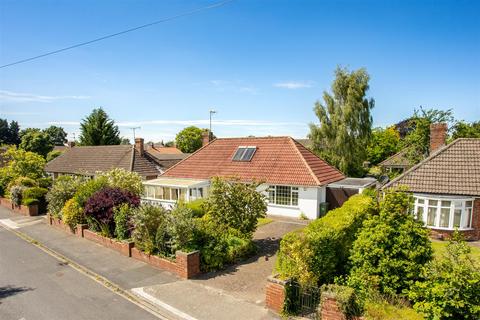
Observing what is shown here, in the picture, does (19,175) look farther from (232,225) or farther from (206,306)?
(206,306)

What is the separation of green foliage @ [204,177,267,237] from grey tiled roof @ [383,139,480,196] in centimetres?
892

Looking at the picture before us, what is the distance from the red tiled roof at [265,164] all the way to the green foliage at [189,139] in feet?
190

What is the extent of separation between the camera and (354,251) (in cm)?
927

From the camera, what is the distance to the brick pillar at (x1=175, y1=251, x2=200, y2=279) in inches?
455

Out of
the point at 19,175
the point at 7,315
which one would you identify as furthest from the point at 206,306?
the point at 19,175

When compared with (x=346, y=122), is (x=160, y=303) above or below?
below

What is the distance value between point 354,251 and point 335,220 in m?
1.72

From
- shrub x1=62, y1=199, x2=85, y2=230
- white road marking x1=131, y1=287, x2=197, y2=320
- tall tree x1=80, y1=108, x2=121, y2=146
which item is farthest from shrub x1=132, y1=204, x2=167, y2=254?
tall tree x1=80, y1=108, x2=121, y2=146

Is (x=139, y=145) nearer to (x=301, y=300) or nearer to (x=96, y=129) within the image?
(x=96, y=129)

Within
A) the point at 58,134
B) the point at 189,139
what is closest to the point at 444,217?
the point at 189,139

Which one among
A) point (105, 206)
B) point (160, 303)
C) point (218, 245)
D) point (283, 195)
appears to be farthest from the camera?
point (283, 195)

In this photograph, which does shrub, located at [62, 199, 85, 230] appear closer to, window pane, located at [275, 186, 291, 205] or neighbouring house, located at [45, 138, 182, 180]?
neighbouring house, located at [45, 138, 182, 180]

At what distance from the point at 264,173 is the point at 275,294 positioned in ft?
48.9

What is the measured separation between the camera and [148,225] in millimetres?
13359
